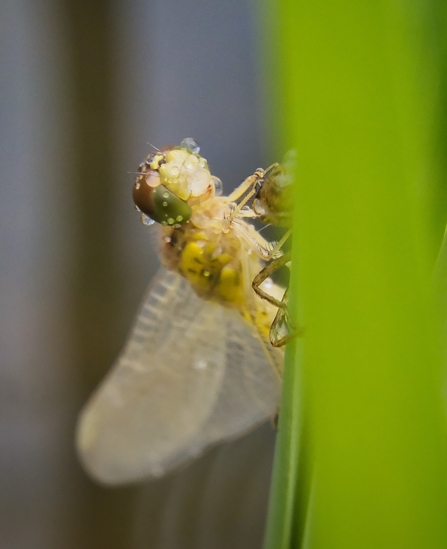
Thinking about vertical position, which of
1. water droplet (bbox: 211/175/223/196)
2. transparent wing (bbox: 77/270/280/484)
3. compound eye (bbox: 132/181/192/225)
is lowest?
transparent wing (bbox: 77/270/280/484)

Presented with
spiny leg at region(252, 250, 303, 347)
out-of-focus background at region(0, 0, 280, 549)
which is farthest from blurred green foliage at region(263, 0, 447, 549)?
out-of-focus background at region(0, 0, 280, 549)

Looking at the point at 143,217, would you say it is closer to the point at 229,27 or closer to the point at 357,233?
the point at 357,233

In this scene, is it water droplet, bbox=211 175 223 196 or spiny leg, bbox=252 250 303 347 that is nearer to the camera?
spiny leg, bbox=252 250 303 347

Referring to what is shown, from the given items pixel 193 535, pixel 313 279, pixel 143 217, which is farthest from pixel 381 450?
pixel 193 535

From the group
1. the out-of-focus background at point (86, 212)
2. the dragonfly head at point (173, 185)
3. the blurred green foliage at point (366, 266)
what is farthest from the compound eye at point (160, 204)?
the out-of-focus background at point (86, 212)

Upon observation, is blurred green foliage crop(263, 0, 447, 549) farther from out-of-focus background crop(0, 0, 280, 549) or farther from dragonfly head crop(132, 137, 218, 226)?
out-of-focus background crop(0, 0, 280, 549)

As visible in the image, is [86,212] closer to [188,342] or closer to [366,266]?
[188,342]

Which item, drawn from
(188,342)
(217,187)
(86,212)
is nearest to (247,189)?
(217,187)
